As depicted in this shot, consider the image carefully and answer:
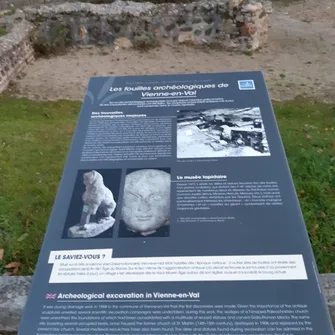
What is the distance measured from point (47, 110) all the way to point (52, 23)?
2.61 meters

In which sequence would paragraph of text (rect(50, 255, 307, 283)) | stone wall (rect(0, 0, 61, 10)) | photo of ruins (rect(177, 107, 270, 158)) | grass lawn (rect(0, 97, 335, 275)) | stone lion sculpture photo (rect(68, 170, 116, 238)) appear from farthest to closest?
stone wall (rect(0, 0, 61, 10)) → grass lawn (rect(0, 97, 335, 275)) → photo of ruins (rect(177, 107, 270, 158)) → stone lion sculpture photo (rect(68, 170, 116, 238)) → paragraph of text (rect(50, 255, 307, 283))

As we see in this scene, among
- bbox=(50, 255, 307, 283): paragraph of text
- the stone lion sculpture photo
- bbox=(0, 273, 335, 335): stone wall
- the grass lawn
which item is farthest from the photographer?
Result: the grass lawn

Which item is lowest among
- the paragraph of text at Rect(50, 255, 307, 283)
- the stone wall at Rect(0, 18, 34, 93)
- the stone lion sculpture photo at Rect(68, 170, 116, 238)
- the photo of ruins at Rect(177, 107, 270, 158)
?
the paragraph of text at Rect(50, 255, 307, 283)

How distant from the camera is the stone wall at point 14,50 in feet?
24.7

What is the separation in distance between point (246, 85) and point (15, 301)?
1.71m

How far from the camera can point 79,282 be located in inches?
77.4

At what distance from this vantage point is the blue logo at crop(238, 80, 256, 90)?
2801mm

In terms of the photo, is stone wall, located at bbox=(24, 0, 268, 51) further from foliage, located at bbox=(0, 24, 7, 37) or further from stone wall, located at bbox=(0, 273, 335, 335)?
stone wall, located at bbox=(0, 273, 335, 335)

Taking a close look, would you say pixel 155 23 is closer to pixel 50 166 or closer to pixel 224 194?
pixel 50 166

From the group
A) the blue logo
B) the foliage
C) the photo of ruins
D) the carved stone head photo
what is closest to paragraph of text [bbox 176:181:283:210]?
the carved stone head photo

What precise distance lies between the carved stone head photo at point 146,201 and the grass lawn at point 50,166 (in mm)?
1674

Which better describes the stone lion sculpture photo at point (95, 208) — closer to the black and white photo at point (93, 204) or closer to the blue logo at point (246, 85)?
the black and white photo at point (93, 204)

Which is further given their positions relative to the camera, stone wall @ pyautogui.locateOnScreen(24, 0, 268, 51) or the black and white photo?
stone wall @ pyautogui.locateOnScreen(24, 0, 268, 51)

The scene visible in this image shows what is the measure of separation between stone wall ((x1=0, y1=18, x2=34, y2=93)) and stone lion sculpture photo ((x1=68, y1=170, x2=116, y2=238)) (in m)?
5.53
